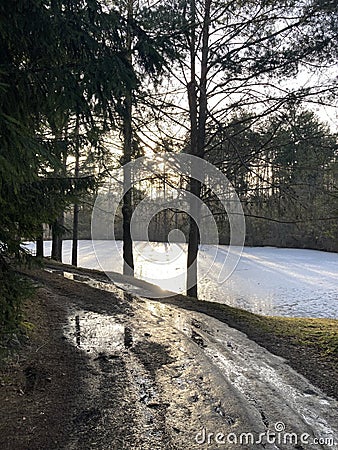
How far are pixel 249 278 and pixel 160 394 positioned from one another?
12181 millimetres

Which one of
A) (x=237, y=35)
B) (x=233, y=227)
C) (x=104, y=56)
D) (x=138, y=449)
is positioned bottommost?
(x=138, y=449)

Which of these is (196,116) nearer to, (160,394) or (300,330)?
(300,330)

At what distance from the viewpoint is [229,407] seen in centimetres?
279

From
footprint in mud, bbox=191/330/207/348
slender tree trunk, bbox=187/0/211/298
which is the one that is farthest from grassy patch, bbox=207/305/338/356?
slender tree trunk, bbox=187/0/211/298

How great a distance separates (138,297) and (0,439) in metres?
4.53

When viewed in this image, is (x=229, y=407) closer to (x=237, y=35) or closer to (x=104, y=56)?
(x=104, y=56)

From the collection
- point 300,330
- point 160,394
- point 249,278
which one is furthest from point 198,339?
point 249,278

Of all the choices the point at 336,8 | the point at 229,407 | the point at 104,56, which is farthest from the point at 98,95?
the point at 336,8

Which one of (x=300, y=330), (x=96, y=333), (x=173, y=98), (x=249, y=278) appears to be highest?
(x=173, y=98)

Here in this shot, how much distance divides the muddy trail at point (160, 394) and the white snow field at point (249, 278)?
5.55 m

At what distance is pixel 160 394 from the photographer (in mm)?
2979

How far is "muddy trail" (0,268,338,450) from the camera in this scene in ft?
7.83

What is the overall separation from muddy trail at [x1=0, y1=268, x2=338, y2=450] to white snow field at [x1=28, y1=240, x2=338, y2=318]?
5.55m

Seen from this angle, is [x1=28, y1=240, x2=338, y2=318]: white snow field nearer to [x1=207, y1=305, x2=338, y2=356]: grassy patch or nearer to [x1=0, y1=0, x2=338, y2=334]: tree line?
Result: [x1=0, y1=0, x2=338, y2=334]: tree line
